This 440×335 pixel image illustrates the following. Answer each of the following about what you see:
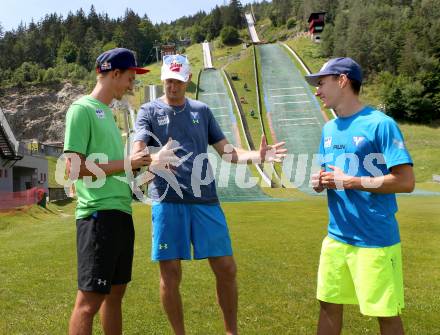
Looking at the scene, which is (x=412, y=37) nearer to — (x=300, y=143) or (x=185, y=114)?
(x=300, y=143)

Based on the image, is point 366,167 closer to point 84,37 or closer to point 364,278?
point 364,278

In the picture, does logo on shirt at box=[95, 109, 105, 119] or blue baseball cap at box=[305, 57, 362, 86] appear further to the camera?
blue baseball cap at box=[305, 57, 362, 86]

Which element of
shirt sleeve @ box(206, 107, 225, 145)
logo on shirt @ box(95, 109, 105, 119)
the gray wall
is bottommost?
the gray wall

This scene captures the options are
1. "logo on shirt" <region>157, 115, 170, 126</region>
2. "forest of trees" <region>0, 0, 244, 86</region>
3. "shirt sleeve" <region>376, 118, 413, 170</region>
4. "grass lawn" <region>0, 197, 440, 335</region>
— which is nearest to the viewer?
"shirt sleeve" <region>376, 118, 413, 170</region>

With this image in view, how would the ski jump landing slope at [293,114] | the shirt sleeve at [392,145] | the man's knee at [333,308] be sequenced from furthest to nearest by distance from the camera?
the ski jump landing slope at [293,114] → the man's knee at [333,308] → the shirt sleeve at [392,145]

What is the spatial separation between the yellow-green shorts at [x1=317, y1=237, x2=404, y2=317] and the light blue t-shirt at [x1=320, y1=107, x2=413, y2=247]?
0.33 feet

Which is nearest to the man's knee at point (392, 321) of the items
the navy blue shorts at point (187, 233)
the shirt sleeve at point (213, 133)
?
the navy blue shorts at point (187, 233)

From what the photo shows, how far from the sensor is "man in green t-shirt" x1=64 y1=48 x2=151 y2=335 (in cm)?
406

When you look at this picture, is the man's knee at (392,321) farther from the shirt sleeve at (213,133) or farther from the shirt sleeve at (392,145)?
the shirt sleeve at (213,133)

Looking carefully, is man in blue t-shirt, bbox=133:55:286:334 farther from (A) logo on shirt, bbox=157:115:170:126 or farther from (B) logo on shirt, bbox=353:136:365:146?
(B) logo on shirt, bbox=353:136:365:146

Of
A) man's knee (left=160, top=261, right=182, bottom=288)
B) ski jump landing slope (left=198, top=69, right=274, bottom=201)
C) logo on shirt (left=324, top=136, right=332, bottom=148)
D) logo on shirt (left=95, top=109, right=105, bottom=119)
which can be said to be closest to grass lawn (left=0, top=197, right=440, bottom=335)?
man's knee (left=160, top=261, right=182, bottom=288)

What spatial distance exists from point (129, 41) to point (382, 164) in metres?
166

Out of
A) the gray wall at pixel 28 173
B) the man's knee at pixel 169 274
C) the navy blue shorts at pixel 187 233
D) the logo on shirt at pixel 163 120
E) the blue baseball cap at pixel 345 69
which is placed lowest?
the gray wall at pixel 28 173

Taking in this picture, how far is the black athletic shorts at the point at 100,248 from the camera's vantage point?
4.04 metres
